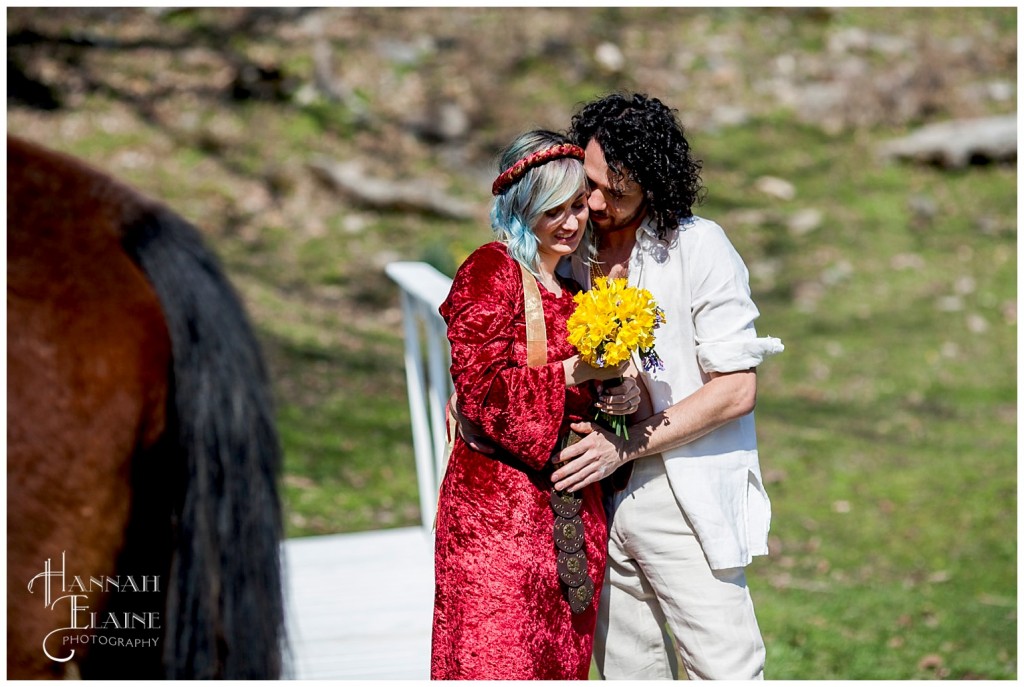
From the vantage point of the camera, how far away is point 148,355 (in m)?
2.27

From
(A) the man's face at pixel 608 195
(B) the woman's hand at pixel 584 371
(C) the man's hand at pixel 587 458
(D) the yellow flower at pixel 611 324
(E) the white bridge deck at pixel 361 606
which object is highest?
(A) the man's face at pixel 608 195

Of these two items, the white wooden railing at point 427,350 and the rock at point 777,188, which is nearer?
the white wooden railing at point 427,350

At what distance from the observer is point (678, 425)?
2088 mm

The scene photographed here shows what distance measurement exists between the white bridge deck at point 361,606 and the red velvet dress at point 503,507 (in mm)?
872

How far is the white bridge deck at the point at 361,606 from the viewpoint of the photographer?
334cm

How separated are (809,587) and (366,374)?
11.8 ft

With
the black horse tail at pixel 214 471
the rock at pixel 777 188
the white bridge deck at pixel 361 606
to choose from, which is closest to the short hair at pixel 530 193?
the black horse tail at pixel 214 471

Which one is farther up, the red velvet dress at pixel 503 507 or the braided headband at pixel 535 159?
the braided headband at pixel 535 159

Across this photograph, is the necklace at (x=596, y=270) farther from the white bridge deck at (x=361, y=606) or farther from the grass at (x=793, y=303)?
the grass at (x=793, y=303)

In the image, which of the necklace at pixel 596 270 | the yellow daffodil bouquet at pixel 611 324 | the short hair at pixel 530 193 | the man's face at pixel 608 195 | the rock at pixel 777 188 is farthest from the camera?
the rock at pixel 777 188

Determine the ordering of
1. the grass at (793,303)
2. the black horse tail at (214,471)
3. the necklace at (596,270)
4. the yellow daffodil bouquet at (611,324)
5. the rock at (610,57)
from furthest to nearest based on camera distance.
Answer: the rock at (610,57) → the grass at (793,303) → the black horse tail at (214,471) → the necklace at (596,270) → the yellow daffodil bouquet at (611,324)

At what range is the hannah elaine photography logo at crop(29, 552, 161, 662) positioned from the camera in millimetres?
2086

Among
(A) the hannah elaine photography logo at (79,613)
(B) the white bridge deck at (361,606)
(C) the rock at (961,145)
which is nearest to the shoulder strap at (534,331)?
(A) the hannah elaine photography logo at (79,613)

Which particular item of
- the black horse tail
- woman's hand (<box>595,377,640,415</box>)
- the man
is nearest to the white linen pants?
the man
